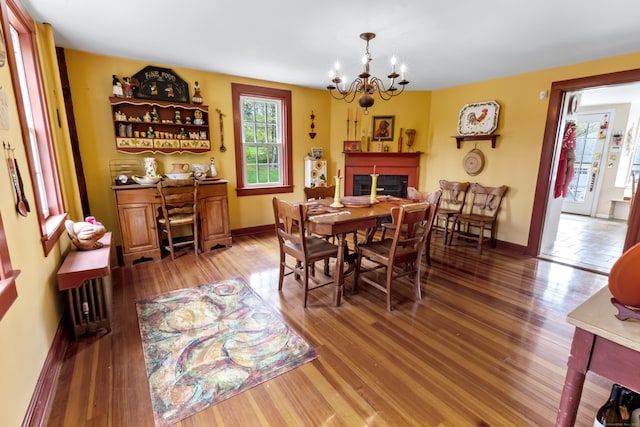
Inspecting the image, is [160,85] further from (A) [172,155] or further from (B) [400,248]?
(B) [400,248]

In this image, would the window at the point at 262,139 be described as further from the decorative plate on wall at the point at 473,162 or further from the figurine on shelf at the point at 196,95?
the decorative plate on wall at the point at 473,162

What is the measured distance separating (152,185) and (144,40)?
146cm

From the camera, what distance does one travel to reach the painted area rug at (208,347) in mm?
1643

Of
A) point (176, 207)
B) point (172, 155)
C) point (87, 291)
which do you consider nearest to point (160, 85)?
point (172, 155)

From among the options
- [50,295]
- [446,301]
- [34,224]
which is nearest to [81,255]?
[50,295]

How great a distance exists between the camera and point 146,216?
11.2ft

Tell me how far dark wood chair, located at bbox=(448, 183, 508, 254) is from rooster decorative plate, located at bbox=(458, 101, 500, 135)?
776 mm

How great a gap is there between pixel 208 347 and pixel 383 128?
4.12 meters

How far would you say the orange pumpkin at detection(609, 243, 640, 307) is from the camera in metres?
0.82

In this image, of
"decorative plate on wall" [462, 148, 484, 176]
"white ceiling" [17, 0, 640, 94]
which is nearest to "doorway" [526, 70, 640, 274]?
"white ceiling" [17, 0, 640, 94]

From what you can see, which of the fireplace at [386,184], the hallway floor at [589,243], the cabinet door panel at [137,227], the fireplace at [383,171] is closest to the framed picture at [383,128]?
the fireplace at [383,171]

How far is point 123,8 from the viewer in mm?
2248

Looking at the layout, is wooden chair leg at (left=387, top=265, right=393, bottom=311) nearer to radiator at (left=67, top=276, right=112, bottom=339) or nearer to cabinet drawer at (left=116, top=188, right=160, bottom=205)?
radiator at (left=67, top=276, right=112, bottom=339)

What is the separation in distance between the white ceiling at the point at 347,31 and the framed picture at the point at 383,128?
4.03 ft
